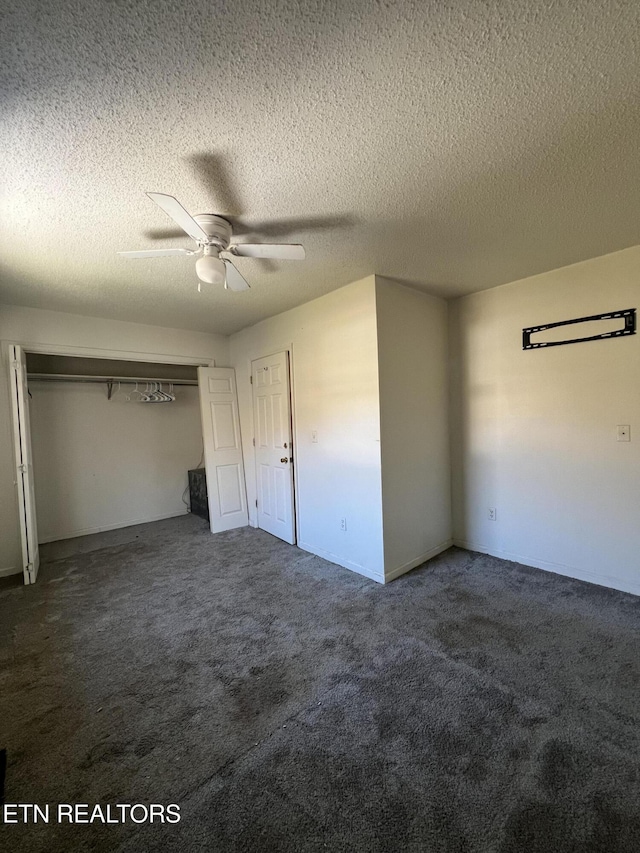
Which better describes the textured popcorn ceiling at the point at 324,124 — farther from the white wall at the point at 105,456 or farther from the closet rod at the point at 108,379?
the white wall at the point at 105,456

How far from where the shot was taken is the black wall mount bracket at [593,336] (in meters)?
2.62

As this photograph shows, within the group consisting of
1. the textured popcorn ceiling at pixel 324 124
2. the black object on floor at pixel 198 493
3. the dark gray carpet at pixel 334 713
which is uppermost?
the textured popcorn ceiling at pixel 324 124

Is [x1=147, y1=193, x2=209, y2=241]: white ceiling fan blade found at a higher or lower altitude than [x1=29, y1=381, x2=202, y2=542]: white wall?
higher

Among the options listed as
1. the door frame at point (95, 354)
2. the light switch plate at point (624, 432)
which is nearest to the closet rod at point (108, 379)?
the door frame at point (95, 354)

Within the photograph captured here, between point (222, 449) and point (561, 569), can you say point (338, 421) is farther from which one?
point (561, 569)

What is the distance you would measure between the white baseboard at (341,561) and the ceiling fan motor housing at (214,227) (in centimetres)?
273

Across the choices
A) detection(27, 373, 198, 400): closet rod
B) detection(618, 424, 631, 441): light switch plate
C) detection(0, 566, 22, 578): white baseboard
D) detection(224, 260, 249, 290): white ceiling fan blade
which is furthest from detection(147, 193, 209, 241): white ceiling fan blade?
detection(0, 566, 22, 578): white baseboard

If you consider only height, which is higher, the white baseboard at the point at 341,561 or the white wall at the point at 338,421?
the white wall at the point at 338,421

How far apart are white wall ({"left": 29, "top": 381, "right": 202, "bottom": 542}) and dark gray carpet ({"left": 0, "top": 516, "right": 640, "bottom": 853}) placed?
71.9 inches

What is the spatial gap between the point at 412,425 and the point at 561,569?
1727 millimetres

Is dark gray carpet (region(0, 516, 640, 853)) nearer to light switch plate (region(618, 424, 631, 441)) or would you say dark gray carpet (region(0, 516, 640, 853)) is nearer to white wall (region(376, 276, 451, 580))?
white wall (region(376, 276, 451, 580))

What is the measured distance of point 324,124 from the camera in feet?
4.54

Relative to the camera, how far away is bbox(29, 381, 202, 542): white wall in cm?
445

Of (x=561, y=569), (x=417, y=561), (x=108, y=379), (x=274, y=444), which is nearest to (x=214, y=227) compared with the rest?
(x=274, y=444)
